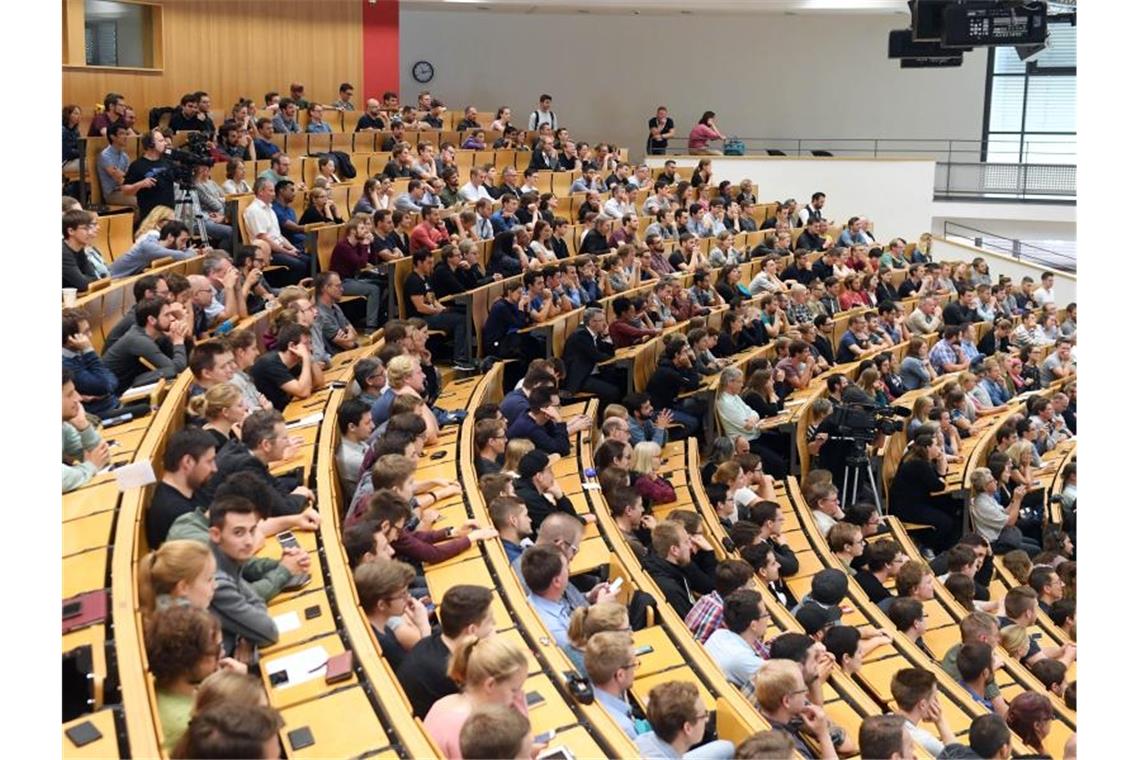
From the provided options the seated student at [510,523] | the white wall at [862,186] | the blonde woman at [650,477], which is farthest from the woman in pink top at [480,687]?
the white wall at [862,186]

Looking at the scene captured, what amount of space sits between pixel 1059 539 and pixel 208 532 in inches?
185

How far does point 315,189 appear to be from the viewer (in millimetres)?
7473

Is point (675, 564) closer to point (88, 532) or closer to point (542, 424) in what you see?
point (542, 424)

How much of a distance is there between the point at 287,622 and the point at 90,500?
0.69m

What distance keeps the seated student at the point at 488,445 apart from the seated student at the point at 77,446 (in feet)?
5.00

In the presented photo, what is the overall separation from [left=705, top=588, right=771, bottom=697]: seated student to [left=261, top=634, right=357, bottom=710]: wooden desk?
1289 mm

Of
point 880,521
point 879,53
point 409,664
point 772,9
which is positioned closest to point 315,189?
point 880,521

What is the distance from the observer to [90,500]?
11.0ft

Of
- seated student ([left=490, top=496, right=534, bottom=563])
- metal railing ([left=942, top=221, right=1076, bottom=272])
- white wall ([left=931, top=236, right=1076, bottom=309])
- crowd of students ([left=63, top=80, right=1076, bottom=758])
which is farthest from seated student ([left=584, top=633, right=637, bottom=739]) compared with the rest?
metal railing ([left=942, top=221, right=1076, bottom=272])

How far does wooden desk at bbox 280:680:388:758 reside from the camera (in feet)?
8.31

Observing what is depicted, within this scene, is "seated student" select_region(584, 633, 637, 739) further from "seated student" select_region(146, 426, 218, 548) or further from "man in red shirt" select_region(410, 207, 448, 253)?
"man in red shirt" select_region(410, 207, 448, 253)
